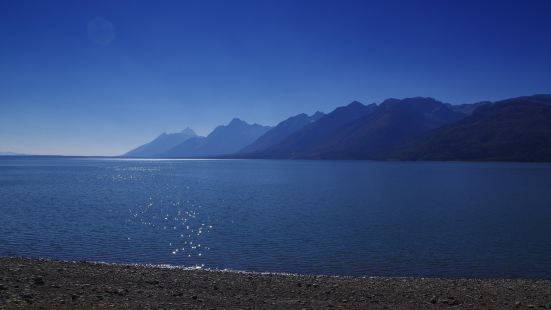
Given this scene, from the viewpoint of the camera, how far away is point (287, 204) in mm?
87562

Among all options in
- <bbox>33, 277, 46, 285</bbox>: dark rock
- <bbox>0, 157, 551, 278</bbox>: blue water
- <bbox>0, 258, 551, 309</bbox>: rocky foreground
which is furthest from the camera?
<bbox>0, 157, 551, 278</bbox>: blue water

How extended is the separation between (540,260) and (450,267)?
32.4ft

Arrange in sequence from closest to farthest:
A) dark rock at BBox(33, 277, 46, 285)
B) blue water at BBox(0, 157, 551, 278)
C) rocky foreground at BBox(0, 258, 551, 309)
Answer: rocky foreground at BBox(0, 258, 551, 309)
dark rock at BBox(33, 277, 46, 285)
blue water at BBox(0, 157, 551, 278)

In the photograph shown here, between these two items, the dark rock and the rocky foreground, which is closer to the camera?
the rocky foreground

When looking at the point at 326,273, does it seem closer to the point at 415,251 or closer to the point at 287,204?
the point at 415,251

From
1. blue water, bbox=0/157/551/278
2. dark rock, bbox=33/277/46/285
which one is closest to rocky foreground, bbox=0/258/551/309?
dark rock, bbox=33/277/46/285

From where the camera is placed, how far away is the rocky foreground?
2267 cm

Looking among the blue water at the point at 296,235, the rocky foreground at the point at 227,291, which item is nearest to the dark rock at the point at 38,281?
the rocky foreground at the point at 227,291

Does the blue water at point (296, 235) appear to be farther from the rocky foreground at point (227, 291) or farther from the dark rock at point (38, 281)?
the dark rock at point (38, 281)

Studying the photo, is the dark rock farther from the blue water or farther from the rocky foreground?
the blue water

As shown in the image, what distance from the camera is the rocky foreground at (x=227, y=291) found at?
74.4 feet

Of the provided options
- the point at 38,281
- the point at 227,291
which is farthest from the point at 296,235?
the point at 38,281

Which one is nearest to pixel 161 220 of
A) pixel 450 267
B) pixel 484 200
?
pixel 450 267

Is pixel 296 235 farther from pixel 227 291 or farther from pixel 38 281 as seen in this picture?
pixel 38 281
